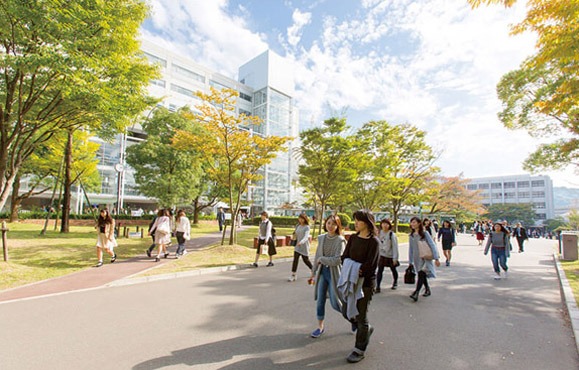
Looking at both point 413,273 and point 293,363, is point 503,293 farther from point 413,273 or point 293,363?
point 293,363

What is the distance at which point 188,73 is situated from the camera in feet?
157

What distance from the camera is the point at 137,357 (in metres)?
3.10

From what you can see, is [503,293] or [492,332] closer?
[492,332]

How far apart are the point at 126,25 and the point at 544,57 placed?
10.0 metres

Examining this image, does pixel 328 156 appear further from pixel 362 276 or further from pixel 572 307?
pixel 362 276

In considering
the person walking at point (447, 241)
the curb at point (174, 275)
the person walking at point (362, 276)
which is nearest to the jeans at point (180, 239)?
the curb at point (174, 275)

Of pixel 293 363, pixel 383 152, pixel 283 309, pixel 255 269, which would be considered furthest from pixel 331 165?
pixel 293 363

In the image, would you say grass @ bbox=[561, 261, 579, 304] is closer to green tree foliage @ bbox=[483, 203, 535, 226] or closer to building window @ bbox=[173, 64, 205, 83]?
building window @ bbox=[173, 64, 205, 83]

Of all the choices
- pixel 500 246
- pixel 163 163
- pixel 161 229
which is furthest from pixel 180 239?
pixel 163 163

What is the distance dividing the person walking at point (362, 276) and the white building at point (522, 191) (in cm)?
7553

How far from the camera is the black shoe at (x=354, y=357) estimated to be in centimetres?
304

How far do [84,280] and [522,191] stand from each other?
299ft

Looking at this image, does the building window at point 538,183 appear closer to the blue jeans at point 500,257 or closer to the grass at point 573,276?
the grass at point 573,276

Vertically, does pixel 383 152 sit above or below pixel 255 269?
above
